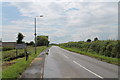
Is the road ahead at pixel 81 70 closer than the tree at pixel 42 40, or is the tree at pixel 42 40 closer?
the road ahead at pixel 81 70

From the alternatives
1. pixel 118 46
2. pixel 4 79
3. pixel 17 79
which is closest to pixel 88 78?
pixel 17 79

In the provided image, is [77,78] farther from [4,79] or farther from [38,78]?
[4,79]

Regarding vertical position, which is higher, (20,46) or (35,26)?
(35,26)

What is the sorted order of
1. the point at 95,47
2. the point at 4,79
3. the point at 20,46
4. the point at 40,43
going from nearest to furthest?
1. the point at 4,79
2. the point at 20,46
3. the point at 95,47
4. the point at 40,43

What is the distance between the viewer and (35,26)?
110ft

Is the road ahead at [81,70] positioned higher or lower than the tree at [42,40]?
lower

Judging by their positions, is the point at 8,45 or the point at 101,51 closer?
the point at 101,51

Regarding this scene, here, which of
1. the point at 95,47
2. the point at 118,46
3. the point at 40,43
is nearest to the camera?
the point at 118,46

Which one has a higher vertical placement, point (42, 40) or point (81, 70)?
point (42, 40)

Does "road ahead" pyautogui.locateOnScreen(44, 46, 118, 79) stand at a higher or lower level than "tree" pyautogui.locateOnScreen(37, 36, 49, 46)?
lower

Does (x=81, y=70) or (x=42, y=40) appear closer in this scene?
(x=81, y=70)

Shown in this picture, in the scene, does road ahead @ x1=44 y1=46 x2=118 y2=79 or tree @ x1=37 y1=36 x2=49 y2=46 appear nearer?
road ahead @ x1=44 y1=46 x2=118 y2=79

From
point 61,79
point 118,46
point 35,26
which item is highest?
point 35,26

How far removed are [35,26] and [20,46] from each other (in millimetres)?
9367
